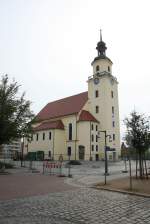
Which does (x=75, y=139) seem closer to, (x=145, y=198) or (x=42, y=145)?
(x=42, y=145)

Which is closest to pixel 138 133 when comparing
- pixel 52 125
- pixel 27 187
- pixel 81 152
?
pixel 27 187

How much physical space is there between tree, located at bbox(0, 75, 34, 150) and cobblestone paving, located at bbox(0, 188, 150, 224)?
45.4 ft

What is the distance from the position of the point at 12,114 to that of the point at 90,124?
98.9 feet

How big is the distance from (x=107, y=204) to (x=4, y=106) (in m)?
16.6

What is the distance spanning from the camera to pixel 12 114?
23.5 metres

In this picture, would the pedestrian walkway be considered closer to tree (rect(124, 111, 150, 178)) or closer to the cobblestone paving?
the cobblestone paving

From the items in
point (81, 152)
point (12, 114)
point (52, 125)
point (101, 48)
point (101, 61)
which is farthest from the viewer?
point (101, 48)

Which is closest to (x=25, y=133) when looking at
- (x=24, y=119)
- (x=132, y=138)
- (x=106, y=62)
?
(x=24, y=119)

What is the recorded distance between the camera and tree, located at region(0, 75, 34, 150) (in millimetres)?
22308

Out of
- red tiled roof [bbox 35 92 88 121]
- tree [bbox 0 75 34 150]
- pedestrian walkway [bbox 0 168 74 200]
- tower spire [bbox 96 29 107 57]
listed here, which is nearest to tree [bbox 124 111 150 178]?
pedestrian walkway [bbox 0 168 74 200]

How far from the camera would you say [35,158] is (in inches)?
1976

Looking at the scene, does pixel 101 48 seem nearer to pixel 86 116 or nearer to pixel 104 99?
pixel 104 99

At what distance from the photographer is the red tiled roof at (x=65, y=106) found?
56938 mm

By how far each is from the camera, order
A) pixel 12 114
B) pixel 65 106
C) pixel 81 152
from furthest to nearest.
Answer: pixel 65 106, pixel 81 152, pixel 12 114
